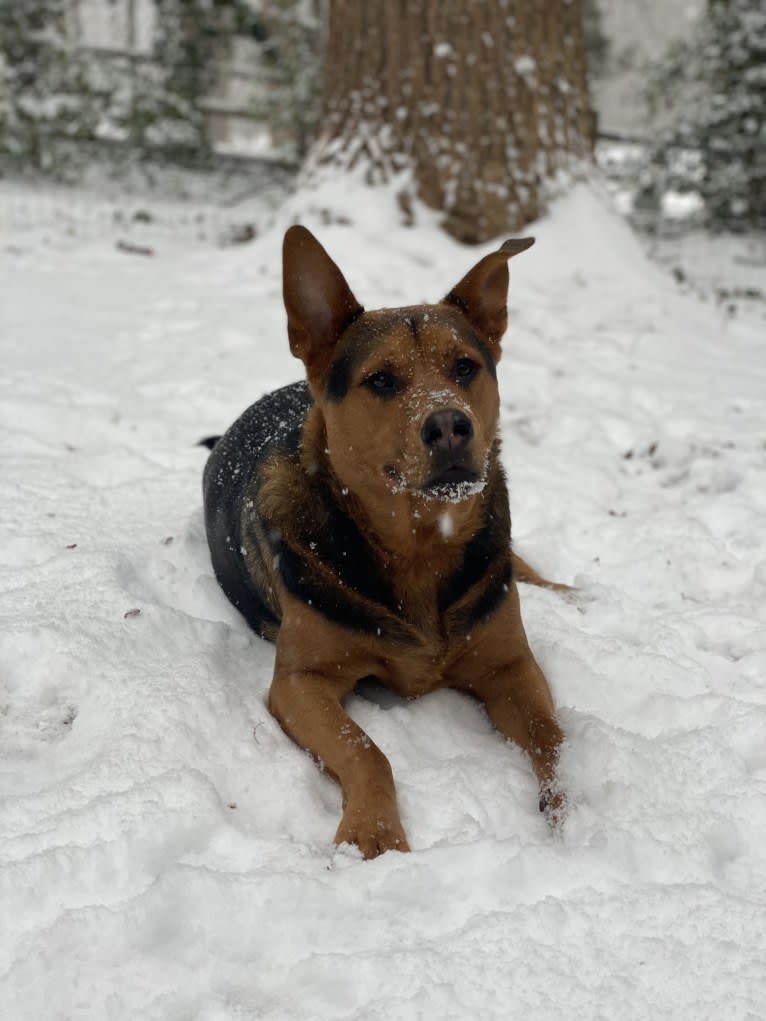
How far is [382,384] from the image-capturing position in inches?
109

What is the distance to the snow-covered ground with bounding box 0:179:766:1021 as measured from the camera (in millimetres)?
1854

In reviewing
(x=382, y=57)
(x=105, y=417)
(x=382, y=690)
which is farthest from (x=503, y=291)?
(x=382, y=57)

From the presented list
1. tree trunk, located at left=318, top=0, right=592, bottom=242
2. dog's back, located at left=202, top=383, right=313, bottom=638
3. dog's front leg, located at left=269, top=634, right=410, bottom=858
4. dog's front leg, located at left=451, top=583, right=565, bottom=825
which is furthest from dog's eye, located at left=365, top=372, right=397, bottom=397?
tree trunk, located at left=318, top=0, right=592, bottom=242

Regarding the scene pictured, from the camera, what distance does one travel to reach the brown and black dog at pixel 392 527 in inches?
104

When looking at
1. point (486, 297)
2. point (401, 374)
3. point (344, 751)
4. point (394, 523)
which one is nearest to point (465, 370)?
point (401, 374)

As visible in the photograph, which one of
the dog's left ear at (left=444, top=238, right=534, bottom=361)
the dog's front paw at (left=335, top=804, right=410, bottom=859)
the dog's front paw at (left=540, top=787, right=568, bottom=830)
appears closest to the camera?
the dog's front paw at (left=335, top=804, right=410, bottom=859)

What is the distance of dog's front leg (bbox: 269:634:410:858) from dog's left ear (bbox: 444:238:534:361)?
1.36 m

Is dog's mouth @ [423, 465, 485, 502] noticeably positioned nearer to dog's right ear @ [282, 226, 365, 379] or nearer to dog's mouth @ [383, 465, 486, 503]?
dog's mouth @ [383, 465, 486, 503]

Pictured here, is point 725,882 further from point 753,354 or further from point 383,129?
point 383,129

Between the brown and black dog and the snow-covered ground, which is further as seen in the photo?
the brown and black dog

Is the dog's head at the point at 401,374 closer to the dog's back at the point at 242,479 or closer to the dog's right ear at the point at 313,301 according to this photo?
the dog's right ear at the point at 313,301

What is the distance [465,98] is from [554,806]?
664 cm

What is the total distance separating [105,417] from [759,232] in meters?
10.2

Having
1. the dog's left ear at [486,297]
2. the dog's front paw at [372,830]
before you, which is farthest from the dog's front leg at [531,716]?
the dog's left ear at [486,297]
